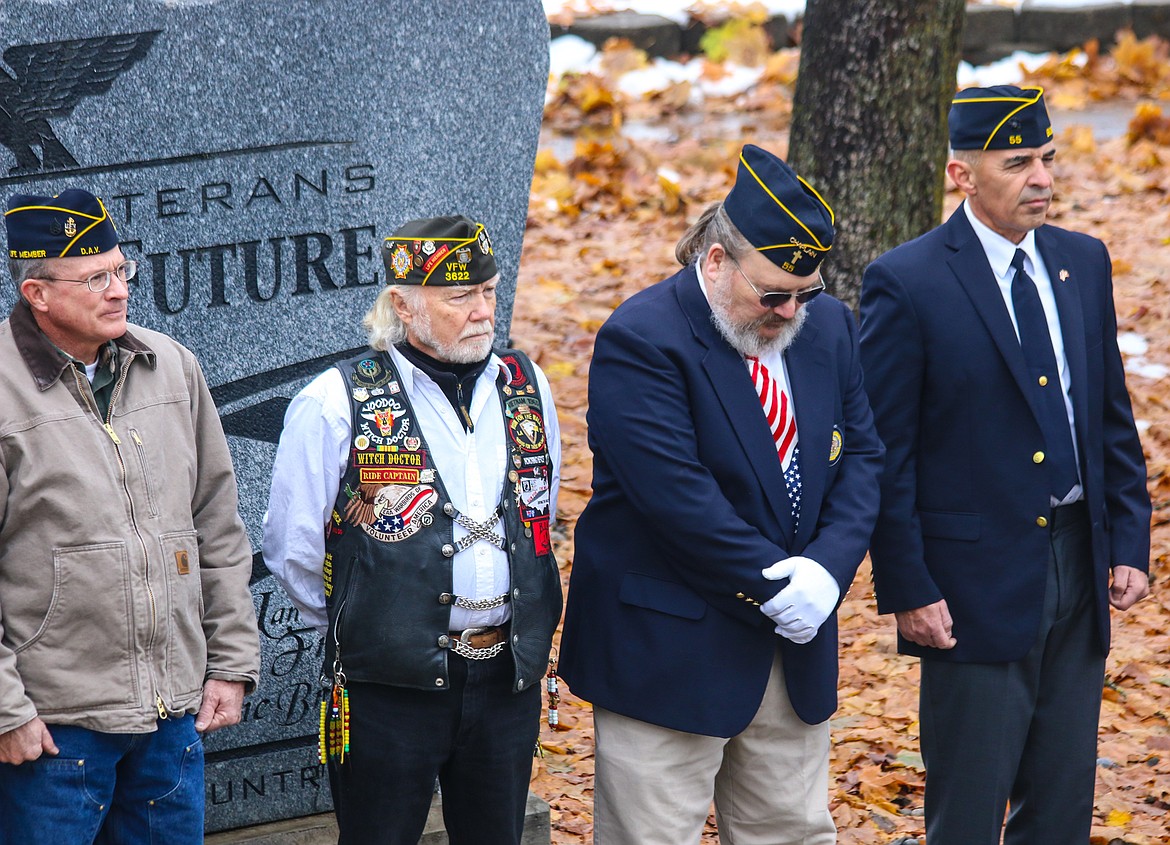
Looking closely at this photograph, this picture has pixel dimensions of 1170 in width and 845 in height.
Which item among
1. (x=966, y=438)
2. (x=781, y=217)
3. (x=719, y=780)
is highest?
(x=781, y=217)

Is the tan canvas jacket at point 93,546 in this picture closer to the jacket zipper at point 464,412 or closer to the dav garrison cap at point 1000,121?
the jacket zipper at point 464,412

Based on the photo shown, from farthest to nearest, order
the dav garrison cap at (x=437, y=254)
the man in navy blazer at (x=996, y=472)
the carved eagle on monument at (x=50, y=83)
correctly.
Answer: the carved eagle on monument at (x=50, y=83)
the man in navy blazer at (x=996, y=472)
the dav garrison cap at (x=437, y=254)

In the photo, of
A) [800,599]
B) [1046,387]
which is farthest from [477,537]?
[1046,387]

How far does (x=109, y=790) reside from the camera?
3148 mm

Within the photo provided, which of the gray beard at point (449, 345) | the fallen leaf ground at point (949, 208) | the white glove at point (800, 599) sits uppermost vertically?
the gray beard at point (449, 345)

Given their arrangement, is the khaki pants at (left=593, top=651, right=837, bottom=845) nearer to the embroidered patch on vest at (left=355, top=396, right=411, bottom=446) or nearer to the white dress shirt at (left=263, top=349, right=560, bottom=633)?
the white dress shirt at (left=263, top=349, right=560, bottom=633)

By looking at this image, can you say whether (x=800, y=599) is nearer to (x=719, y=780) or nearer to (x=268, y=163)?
(x=719, y=780)

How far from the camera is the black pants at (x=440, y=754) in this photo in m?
3.34

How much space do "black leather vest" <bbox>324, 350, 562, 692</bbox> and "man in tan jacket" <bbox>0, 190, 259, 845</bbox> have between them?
30 centimetres

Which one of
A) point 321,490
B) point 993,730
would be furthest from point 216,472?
point 993,730

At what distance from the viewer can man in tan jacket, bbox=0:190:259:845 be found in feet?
9.87

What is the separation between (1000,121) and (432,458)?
151cm

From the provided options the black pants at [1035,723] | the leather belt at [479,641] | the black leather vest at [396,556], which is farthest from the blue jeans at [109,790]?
the black pants at [1035,723]

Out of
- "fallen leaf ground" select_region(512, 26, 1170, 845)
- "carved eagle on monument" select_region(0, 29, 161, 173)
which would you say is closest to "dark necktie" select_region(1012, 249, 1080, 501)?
"fallen leaf ground" select_region(512, 26, 1170, 845)
